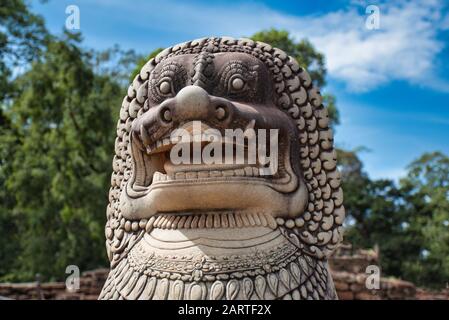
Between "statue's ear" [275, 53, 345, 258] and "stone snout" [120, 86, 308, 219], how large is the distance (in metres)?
0.09

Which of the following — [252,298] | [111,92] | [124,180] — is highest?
[111,92]

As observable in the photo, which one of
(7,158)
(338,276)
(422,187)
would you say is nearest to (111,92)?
(7,158)

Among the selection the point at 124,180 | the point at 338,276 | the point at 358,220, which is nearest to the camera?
the point at 124,180

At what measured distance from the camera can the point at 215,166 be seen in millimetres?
2557

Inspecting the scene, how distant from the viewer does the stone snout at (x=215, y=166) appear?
2498 millimetres

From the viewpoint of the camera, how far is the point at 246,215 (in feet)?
8.35

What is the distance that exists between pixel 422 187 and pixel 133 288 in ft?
47.1

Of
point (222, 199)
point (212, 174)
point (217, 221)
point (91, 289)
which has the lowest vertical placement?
point (91, 289)

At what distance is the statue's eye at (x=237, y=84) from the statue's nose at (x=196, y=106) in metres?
0.20

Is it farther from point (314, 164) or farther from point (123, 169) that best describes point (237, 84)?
point (123, 169)

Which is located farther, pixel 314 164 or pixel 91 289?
pixel 91 289

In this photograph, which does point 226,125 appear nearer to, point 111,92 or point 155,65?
point 155,65

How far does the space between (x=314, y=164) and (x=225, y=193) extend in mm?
612

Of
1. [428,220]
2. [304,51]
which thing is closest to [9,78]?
[304,51]
